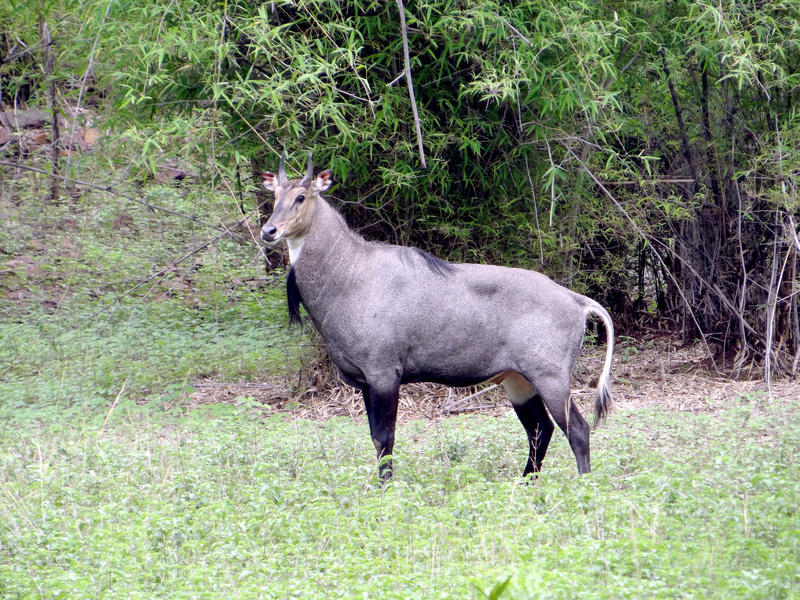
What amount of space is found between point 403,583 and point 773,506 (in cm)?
168

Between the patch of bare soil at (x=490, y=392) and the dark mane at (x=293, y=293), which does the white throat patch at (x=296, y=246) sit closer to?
the dark mane at (x=293, y=293)

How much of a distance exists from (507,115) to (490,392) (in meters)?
2.45

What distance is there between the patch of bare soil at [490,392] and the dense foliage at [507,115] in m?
0.49

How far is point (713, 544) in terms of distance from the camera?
3.43m

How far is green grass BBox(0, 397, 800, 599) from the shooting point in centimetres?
322

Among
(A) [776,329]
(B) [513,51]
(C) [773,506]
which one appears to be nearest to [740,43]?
(B) [513,51]

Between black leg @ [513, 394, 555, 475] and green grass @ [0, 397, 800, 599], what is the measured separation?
0.17 metres

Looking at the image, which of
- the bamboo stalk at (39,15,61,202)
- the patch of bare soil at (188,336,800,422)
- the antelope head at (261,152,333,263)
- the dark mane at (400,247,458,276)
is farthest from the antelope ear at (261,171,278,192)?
the bamboo stalk at (39,15,61,202)

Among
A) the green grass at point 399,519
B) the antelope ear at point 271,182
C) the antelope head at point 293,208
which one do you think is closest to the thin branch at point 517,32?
the antelope head at point 293,208

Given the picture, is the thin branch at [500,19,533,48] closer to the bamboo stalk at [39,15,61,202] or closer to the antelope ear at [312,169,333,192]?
the antelope ear at [312,169,333,192]

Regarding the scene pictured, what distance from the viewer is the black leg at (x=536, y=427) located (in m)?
5.51

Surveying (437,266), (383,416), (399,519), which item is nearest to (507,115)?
(437,266)

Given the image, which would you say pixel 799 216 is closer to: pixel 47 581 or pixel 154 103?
pixel 154 103

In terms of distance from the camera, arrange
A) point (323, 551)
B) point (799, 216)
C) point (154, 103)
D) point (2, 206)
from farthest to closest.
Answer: point (2, 206), point (799, 216), point (154, 103), point (323, 551)
